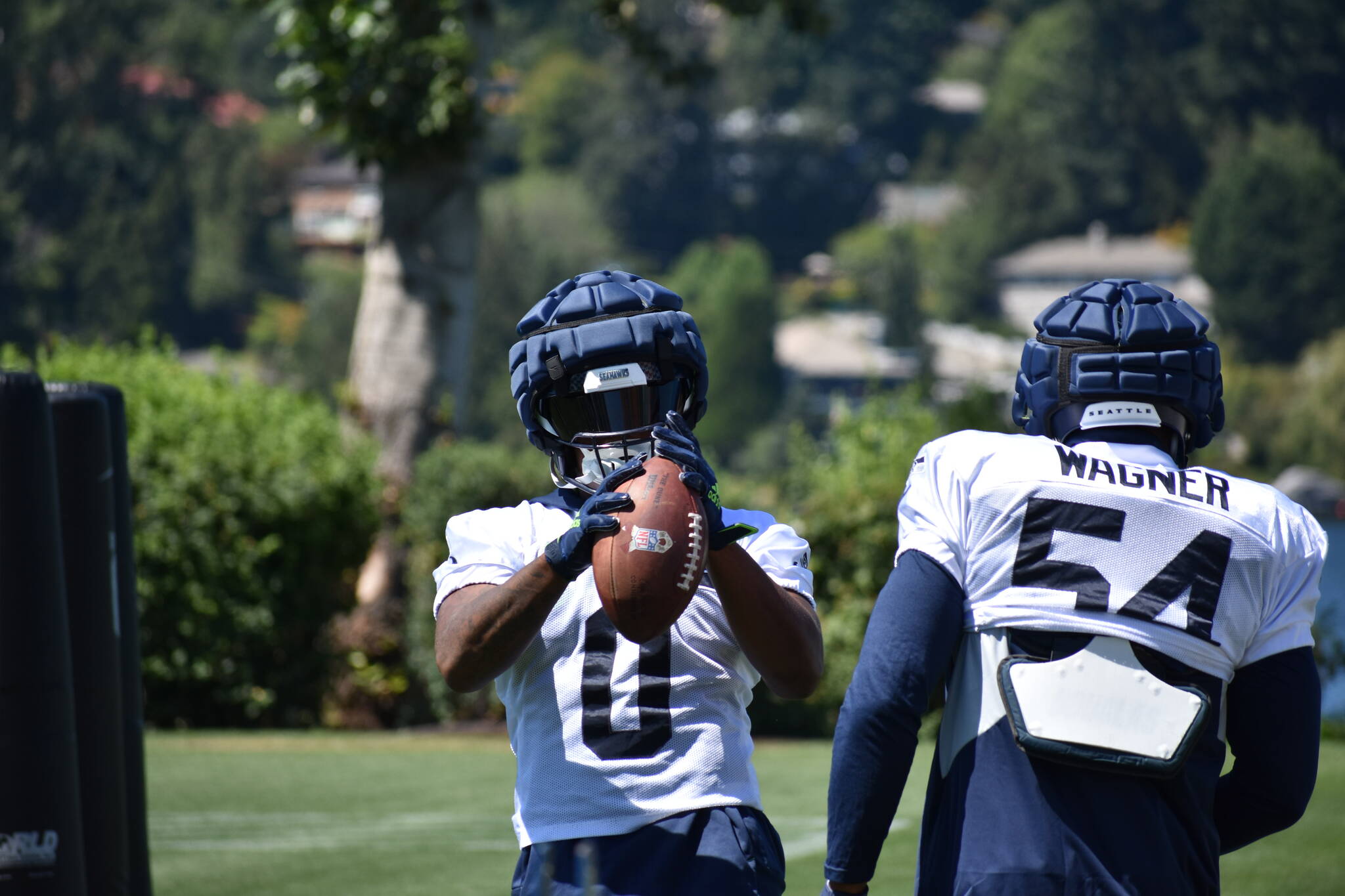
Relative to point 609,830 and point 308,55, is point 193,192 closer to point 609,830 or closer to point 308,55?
point 308,55

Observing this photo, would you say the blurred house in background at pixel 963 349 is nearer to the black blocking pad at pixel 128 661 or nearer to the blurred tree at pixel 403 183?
the blurred tree at pixel 403 183

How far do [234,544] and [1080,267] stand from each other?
377 ft

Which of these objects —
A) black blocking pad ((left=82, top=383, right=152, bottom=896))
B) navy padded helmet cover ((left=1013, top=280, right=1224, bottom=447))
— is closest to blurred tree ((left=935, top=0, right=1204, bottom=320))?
black blocking pad ((left=82, top=383, right=152, bottom=896))

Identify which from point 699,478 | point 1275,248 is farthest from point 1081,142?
point 699,478

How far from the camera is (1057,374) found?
3.19 metres

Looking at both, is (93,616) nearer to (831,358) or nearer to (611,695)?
(611,695)

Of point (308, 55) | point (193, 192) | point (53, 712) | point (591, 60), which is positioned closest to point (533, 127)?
point (591, 60)

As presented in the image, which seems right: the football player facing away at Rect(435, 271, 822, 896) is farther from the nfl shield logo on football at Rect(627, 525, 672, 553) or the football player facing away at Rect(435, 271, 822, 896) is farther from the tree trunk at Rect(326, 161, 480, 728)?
the tree trunk at Rect(326, 161, 480, 728)

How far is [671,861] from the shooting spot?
120 inches

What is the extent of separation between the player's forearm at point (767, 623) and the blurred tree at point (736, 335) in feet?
337

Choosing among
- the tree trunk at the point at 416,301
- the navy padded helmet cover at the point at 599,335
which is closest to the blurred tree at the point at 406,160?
the tree trunk at the point at 416,301

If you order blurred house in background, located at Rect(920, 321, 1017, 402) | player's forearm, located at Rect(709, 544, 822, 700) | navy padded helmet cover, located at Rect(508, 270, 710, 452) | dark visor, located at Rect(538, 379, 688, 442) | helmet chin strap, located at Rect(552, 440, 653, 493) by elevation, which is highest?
navy padded helmet cover, located at Rect(508, 270, 710, 452)

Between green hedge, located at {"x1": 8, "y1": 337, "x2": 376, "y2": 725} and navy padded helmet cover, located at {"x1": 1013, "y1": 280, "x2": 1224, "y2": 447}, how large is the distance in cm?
1057

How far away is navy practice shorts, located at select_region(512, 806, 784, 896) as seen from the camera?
9.94 ft
